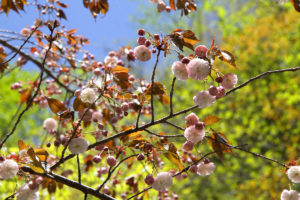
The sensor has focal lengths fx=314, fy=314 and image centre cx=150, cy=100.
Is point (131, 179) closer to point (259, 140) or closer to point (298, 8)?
point (298, 8)

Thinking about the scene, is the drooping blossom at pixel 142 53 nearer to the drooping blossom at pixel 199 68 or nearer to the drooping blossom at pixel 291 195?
the drooping blossom at pixel 199 68

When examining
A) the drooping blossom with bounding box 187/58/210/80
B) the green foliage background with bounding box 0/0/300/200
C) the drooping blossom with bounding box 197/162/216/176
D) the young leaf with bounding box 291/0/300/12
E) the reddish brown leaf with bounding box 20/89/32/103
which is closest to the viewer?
the drooping blossom with bounding box 187/58/210/80

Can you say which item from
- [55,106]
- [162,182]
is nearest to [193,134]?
[162,182]

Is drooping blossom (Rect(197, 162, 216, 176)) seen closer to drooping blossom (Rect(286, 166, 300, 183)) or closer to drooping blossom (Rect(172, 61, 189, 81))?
drooping blossom (Rect(286, 166, 300, 183))

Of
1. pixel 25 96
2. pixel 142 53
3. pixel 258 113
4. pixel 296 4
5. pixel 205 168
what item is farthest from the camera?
pixel 258 113

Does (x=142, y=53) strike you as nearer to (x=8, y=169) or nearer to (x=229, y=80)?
(x=229, y=80)

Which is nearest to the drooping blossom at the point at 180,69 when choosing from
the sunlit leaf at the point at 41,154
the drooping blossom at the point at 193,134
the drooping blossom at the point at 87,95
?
the drooping blossom at the point at 193,134

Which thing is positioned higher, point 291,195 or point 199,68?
point 199,68

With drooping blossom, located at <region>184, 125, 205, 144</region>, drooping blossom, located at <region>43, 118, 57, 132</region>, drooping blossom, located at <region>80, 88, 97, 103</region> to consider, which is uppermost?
drooping blossom, located at <region>43, 118, 57, 132</region>

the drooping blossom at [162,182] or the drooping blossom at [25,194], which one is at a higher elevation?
the drooping blossom at [162,182]

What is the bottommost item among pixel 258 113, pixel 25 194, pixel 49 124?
pixel 25 194

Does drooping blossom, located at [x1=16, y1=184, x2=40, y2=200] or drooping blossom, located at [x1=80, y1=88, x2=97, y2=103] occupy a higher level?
drooping blossom, located at [x1=80, y1=88, x2=97, y2=103]

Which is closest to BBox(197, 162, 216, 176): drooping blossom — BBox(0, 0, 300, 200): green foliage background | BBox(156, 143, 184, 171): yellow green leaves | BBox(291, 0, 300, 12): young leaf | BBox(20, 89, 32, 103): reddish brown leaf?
BBox(156, 143, 184, 171): yellow green leaves

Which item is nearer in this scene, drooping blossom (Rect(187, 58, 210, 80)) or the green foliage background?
drooping blossom (Rect(187, 58, 210, 80))
